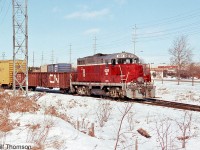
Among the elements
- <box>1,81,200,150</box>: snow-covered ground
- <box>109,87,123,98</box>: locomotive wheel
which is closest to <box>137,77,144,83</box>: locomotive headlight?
<box>109,87,123,98</box>: locomotive wheel

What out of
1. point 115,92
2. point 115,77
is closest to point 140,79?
point 115,77

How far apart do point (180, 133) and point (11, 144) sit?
7333 mm

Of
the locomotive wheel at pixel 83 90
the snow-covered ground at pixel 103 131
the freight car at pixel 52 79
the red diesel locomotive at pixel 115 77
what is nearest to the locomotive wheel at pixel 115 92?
the red diesel locomotive at pixel 115 77

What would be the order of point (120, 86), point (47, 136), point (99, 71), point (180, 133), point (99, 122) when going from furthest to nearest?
point (99, 71) → point (120, 86) → point (99, 122) → point (180, 133) → point (47, 136)

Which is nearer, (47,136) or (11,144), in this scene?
(11,144)

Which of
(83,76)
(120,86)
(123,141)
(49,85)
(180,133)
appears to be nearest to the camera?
(123,141)

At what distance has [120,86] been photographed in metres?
21.8

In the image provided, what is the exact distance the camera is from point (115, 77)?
22.3 meters

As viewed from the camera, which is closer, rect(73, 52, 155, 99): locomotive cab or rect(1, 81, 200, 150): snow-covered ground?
rect(1, 81, 200, 150): snow-covered ground

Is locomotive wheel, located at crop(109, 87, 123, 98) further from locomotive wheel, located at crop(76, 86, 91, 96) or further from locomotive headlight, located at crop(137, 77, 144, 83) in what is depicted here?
locomotive wheel, located at crop(76, 86, 91, 96)

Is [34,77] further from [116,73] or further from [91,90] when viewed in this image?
[116,73]

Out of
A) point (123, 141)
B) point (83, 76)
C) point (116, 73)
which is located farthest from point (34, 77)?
point (123, 141)

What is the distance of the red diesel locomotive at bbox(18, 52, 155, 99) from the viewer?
21.5 meters

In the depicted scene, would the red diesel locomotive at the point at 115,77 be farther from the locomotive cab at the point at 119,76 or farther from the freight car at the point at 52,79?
the freight car at the point at 52,79
